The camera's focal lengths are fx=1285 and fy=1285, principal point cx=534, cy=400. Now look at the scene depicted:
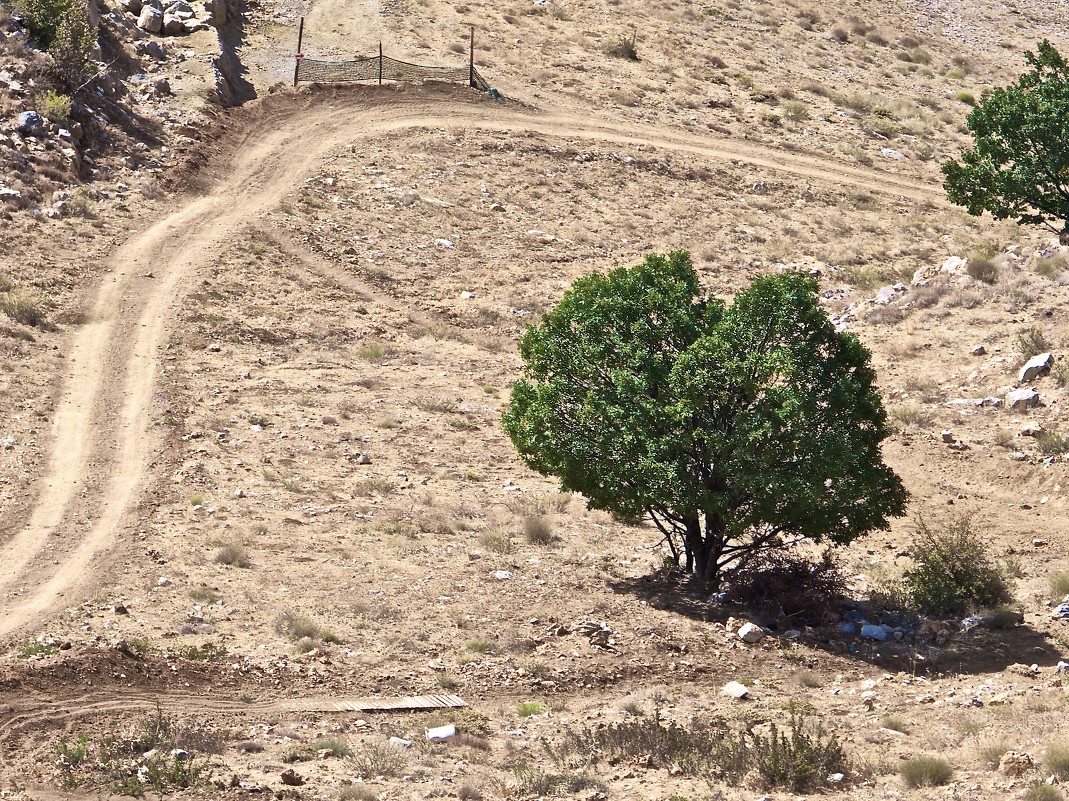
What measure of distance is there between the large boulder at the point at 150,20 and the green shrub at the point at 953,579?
1364 inches

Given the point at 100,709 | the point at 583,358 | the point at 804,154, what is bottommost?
the point at 100,709

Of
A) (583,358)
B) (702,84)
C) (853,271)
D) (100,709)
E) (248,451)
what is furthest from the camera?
(702,84)

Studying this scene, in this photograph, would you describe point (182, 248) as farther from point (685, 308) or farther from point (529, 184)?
point (685, 308)

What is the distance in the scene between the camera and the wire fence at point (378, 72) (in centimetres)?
4716

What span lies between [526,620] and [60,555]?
25.7 feet

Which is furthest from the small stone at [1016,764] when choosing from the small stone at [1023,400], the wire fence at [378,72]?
the wire fence at [378,72]

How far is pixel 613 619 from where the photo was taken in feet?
66.1

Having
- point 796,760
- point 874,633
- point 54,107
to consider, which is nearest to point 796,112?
point 54,107

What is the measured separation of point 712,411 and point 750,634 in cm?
353

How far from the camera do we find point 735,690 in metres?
18.1

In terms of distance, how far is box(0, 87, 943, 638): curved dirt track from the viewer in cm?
2161

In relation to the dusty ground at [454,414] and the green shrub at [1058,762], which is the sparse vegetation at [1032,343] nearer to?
the dusty ground at [454,414]

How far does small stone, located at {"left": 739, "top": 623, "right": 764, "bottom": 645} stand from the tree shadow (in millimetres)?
409

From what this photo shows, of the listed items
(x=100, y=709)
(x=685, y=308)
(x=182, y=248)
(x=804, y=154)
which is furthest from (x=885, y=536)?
(x=804, y=154)
